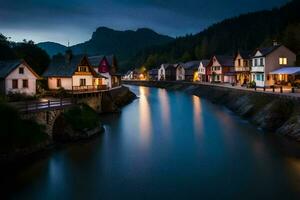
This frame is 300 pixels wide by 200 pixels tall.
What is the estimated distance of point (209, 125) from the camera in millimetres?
46000

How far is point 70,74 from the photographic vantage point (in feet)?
167

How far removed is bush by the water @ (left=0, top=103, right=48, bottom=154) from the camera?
26245 millimetres

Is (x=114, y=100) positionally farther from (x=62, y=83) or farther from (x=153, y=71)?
(x=153, y=71)

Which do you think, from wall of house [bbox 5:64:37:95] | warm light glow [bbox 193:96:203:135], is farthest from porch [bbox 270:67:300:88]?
wall of house [bbox 5:64:37:95]

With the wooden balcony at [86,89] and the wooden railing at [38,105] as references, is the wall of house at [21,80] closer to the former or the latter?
the wooden balcony at [86,89]

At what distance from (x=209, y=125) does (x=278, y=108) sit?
970 centimetres

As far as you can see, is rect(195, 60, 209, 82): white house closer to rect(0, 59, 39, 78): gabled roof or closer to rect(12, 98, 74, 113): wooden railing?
rect(0, 59, 39, 78): gabled roof

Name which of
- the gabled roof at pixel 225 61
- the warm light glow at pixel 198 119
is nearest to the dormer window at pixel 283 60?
the warm light glow at pixel 198 119

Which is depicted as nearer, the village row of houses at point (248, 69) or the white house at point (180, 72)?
the village row of houses at point (248, 69)

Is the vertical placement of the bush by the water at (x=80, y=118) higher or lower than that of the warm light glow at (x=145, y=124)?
higher

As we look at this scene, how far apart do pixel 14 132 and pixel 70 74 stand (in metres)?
24.8

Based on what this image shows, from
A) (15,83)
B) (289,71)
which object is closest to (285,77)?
(289,71)

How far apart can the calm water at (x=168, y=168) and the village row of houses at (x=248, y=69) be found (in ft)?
84.9

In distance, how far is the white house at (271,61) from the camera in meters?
64.1
